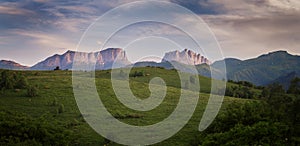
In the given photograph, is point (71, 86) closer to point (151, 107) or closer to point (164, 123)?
point (151, 107)

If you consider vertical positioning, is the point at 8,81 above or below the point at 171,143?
above

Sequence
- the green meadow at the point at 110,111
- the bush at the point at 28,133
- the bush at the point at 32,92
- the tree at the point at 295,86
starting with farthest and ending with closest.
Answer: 1. the bush at the point at 32,92
2. the tree at the point at 295,86
3. the bush at the point at 28,133
4. the green meadow at the point at 110,111

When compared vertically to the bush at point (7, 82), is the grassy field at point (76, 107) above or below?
below

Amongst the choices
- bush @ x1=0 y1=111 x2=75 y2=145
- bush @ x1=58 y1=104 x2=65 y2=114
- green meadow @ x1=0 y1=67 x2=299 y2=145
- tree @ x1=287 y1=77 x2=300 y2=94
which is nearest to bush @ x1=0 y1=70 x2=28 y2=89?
green meadow @ x1=0 y1=67 x2=299 y2=145

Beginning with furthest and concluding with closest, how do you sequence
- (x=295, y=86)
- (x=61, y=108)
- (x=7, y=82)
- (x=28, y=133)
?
1. (x=7, y=82)
2. (x=61, y=108)
3. (x=28, y=133)
4. (x=295, y=86)

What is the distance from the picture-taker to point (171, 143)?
50.4 meters

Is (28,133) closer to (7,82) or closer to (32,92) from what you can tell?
(32,92)

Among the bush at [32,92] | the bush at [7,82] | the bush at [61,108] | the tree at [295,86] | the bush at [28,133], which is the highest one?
the bush at [7,82]

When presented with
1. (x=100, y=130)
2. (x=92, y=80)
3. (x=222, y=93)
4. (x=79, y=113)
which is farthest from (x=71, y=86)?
(x=222, y=93)

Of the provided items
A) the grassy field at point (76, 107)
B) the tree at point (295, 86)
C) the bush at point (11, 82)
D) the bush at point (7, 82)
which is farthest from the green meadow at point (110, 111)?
the bush at point (11, 82)

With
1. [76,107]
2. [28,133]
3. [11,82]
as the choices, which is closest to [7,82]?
[11,82]

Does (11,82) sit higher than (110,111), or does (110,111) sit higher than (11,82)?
(11,82)

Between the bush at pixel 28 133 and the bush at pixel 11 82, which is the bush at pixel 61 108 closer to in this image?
the bush at pixel 11 82

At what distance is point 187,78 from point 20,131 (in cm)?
8131
